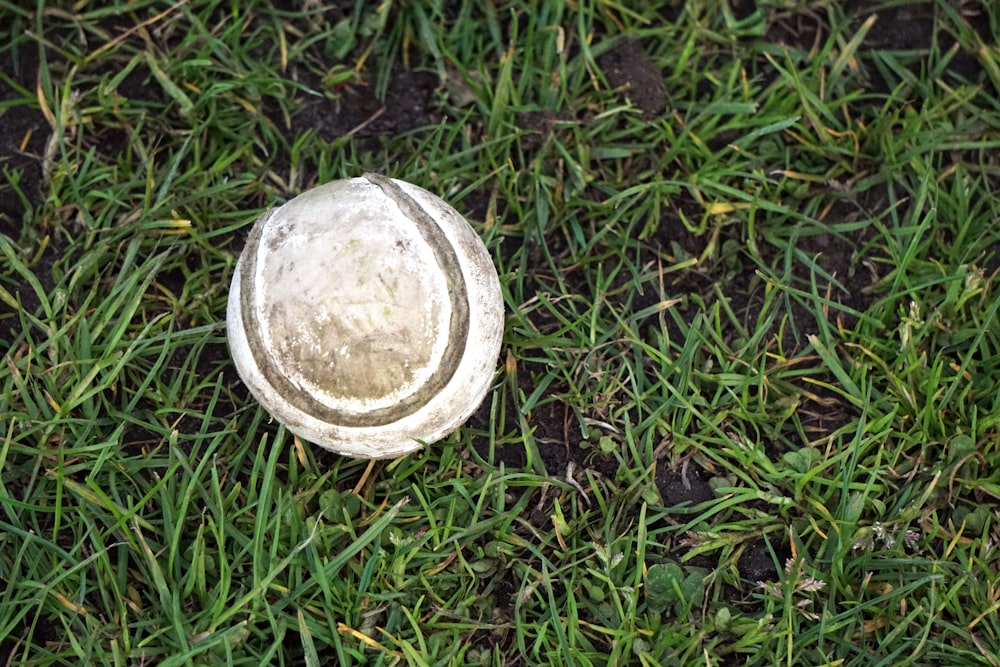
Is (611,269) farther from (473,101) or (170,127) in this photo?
(170,127)

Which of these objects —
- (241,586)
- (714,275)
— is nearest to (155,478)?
(241,586)

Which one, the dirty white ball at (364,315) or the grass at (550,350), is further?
the grass at (550,350)

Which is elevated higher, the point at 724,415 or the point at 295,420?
the point at 295,420

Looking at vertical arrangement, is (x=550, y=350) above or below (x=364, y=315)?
below

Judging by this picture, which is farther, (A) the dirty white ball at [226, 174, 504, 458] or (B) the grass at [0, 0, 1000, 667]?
(B) the grass at [0, 0, 1000, 667]

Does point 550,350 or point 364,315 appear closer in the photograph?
point 364,315
